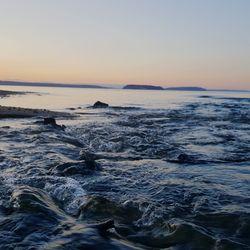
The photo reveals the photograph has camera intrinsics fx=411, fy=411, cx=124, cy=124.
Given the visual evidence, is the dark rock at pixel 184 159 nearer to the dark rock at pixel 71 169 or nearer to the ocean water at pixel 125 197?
the ocean water at pixel 125 197

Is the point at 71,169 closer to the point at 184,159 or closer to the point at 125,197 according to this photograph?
the point at 125,197

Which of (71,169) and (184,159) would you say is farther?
(184,159)

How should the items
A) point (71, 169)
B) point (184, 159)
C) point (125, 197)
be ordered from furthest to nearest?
1. point (184, 159)
2. point (71, 169)
3. point (125, 197)

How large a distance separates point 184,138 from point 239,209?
13.6 metres

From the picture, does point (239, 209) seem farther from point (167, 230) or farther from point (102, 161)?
point (102, 161)

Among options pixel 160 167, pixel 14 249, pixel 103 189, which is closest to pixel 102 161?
pixel 160 167

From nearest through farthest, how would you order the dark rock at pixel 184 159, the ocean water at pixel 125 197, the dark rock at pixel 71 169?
1. the ocean water at pixel 125 197
2. the dark rock at pixel 71 169
3. the dark rock at pixel 184 159

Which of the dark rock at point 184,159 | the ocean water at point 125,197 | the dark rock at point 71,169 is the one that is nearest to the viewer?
the ocean water at point 125,197

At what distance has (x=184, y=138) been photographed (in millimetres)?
22953

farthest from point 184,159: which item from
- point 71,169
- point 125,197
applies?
point 125,197

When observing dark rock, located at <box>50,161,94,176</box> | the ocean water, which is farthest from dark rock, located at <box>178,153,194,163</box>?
dark rock, located at <box>50,161,94,176</box>

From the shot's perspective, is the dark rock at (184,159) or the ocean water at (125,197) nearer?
the ocean water at (125,197)

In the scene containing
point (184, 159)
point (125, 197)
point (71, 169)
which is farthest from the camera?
point (184, 159)

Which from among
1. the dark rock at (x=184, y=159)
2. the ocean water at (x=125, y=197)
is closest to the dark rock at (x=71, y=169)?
the ocean water at (x=125, y=197)
